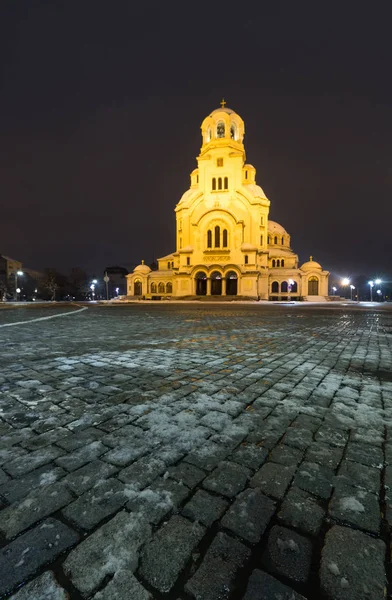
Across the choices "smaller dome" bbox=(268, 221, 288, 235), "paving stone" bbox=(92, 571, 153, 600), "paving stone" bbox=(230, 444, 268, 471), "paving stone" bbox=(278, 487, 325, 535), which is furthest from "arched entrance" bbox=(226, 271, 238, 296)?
"paving stone" bbox=(92, 571, 153, 600)

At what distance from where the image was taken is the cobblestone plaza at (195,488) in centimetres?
140

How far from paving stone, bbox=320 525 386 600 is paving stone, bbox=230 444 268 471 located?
0.70 m

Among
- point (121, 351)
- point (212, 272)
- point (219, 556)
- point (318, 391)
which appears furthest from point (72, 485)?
point (212, 272)

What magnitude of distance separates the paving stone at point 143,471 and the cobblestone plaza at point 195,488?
0.04 ft

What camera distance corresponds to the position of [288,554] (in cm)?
155

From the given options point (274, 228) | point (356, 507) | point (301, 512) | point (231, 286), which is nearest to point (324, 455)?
point (356, 507)

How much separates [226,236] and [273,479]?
164 ft

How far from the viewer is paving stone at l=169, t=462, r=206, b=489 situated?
2092 millimetres

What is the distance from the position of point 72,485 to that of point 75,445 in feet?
1.81

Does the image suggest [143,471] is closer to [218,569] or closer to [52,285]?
[218,569]

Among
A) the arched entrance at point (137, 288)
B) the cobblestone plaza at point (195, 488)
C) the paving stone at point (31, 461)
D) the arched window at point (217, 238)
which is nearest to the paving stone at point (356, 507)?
the cobblestone plaza at point (195, 488)

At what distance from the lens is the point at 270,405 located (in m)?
3.46

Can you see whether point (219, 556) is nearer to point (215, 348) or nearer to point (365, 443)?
point (365, 443)

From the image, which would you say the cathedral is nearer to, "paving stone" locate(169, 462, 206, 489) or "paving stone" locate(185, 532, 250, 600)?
"paving stone" locate(169, 462, 206, 489)
